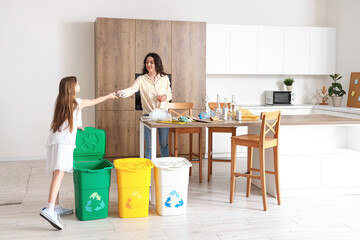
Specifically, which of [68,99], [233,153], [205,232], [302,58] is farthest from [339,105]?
[68,99]

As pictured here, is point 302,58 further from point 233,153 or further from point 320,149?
point 233,153

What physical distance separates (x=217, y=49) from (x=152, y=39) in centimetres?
111

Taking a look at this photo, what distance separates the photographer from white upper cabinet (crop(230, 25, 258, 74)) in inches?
273

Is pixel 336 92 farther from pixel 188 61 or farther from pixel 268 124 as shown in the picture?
pixel 268 124

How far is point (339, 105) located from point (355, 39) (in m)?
1.09

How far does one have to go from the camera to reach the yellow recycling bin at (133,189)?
12.4 ft

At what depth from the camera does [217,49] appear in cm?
689

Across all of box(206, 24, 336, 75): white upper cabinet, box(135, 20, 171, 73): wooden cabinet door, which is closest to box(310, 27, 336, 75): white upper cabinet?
box(206, 24, 336, 75): white upper cabinet

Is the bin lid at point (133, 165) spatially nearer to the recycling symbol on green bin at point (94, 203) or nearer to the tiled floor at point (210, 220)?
the recycling symbol on green bin at point (94, 203)

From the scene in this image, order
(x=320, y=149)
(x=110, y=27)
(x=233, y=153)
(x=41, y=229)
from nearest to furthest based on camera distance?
1. (x=41, y=229)
2. (x=233, y=153)
3. (x=320, y=149)
4. (x=110, y=27)

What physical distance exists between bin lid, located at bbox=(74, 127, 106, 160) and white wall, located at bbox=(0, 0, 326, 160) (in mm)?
2848

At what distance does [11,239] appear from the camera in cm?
334

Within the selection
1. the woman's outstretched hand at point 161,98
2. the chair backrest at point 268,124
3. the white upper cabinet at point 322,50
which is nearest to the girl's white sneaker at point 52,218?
the woman's outstretched hand at point 161,98

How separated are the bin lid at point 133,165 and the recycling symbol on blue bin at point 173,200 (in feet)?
1.08
